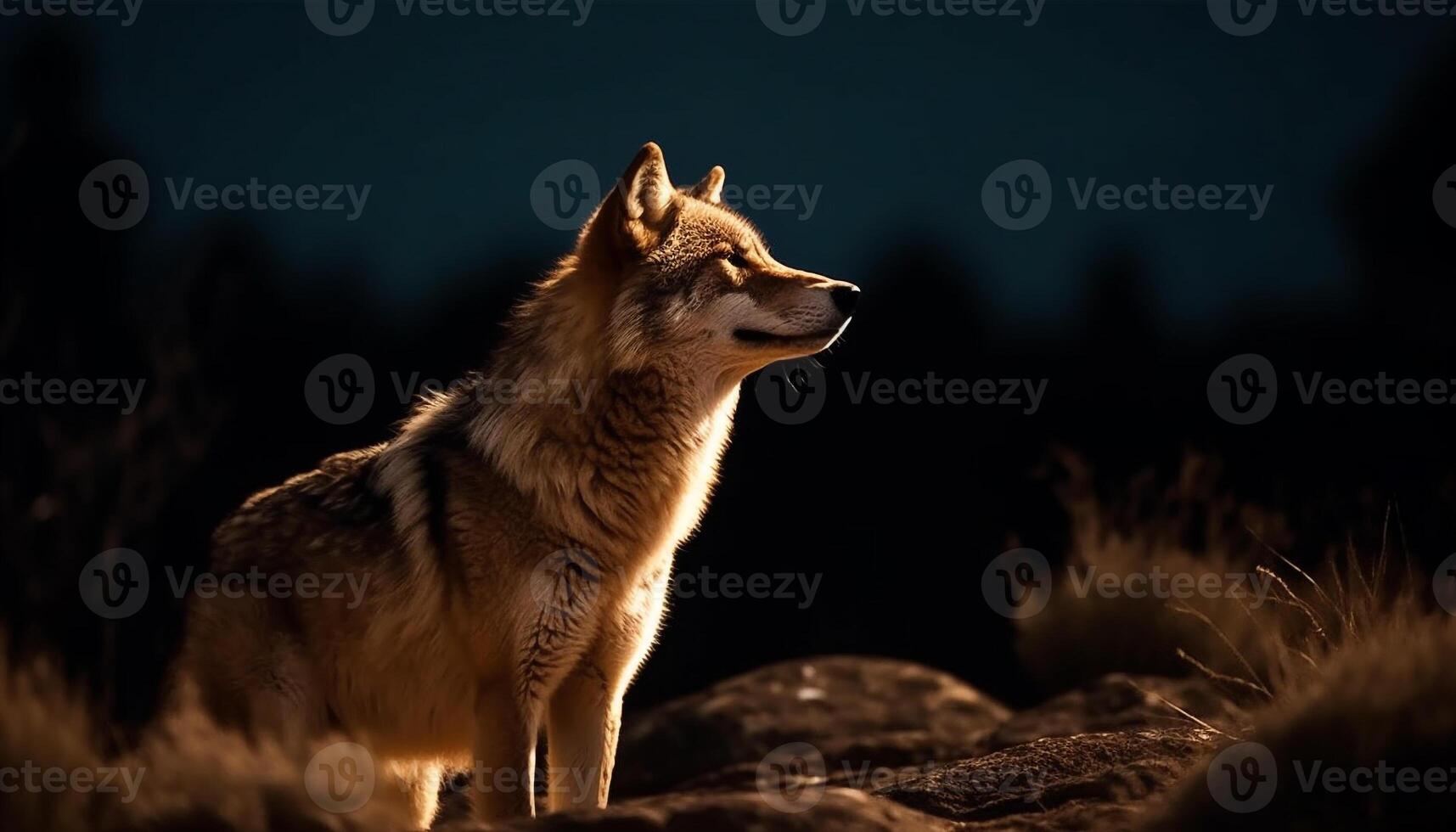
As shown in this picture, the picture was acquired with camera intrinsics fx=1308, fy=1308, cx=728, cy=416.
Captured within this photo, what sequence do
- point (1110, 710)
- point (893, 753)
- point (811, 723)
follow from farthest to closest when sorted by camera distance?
point (811, 723)
point (893, 753)
point (1110, 710)

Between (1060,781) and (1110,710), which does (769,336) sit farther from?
(1110,710)

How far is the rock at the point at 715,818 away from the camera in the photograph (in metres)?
4.34

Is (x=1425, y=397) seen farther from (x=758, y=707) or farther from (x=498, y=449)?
(x=498, y=449)

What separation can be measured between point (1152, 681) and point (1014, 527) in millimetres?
3941

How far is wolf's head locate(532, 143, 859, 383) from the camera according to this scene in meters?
5.77

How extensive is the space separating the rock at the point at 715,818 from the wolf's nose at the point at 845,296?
2167mm

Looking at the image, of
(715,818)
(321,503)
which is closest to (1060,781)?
(715,818)

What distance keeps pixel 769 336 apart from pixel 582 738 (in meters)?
1.97

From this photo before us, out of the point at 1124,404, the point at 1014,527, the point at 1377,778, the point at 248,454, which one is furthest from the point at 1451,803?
the point at 1124,404

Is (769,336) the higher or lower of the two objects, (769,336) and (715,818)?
the higher

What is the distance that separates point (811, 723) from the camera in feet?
30.9

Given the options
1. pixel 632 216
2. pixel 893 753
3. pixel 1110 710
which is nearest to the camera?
pixel 632 216

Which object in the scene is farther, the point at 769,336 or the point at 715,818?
the point at 769,336

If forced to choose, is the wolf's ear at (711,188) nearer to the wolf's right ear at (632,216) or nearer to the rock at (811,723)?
the wolf's right ear at (632,216)
